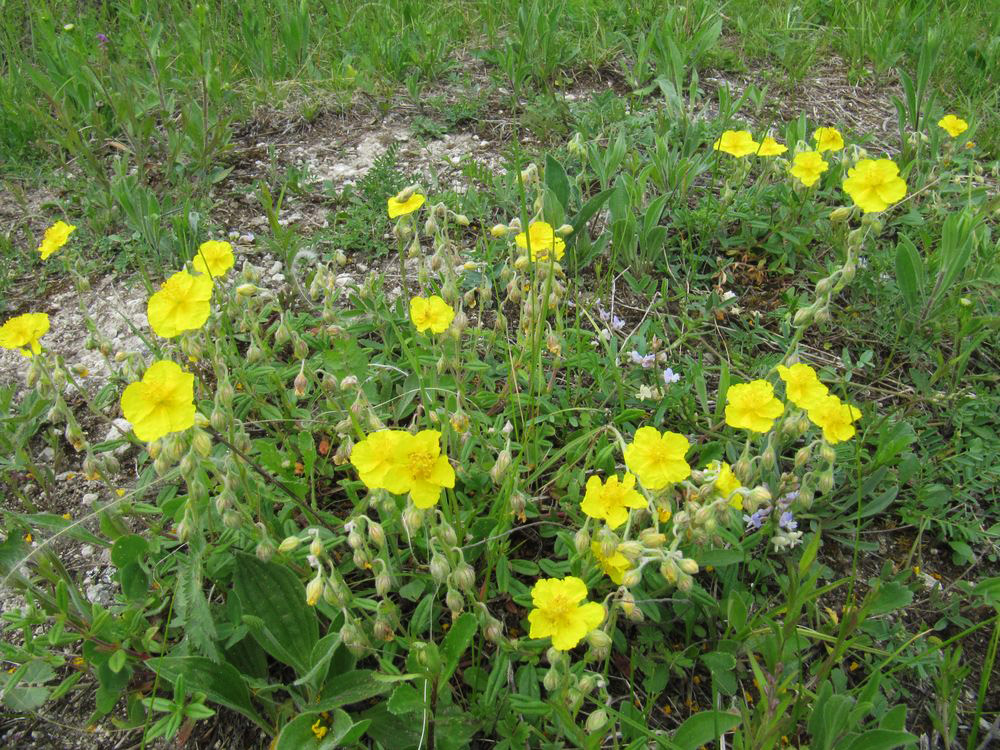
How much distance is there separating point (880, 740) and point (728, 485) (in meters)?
0.66

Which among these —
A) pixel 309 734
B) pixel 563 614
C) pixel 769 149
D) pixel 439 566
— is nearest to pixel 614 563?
pixel 563 614

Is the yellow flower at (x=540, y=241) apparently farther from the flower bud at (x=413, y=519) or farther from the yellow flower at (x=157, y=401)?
the yellow flower at (x=157, y=401)

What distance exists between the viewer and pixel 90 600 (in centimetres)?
209

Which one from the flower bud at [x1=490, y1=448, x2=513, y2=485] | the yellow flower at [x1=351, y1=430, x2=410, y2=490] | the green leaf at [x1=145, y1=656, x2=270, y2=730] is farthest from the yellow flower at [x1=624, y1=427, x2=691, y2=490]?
the green leaf at [x1=145, y1=656, x2=270, y2=730]

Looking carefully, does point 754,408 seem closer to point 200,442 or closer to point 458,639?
point 458,639

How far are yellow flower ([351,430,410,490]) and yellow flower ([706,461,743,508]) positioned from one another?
814mm

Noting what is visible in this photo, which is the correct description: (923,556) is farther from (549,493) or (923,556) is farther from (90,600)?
(90,600)

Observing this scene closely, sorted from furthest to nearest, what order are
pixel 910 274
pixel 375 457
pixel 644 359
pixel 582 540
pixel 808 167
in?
pixel 808 167 → pixel 910 274 → pixel 644 359 → pixel 582 540 → pixel 375 457

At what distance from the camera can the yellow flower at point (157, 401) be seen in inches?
63.1

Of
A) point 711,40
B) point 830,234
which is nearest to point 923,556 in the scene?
point 830,234

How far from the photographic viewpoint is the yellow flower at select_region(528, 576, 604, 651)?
153 cm

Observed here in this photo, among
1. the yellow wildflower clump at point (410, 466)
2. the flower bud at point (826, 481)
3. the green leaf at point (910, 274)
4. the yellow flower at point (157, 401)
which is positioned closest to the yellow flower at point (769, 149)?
the green leaf at point (910, 274)

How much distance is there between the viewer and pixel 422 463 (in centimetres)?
159

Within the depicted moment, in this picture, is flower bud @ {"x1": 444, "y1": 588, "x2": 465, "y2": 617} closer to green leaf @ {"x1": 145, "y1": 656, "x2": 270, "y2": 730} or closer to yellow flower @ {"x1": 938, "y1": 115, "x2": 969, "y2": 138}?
green leaf @ {"x1": 145, "y1": 656, "x2": 270, "y2": 730}
